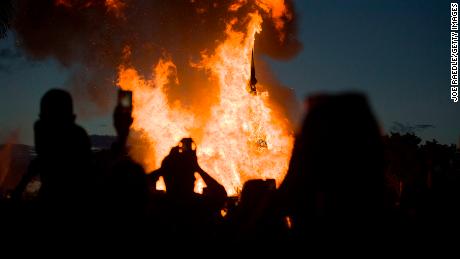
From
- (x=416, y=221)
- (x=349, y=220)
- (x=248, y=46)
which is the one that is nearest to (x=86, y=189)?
(x=349, y=220)

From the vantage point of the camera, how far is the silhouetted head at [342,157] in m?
2.95

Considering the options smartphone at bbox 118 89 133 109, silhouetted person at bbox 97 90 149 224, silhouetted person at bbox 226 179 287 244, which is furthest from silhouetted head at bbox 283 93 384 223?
smartphone at bbox 118 89 133 109

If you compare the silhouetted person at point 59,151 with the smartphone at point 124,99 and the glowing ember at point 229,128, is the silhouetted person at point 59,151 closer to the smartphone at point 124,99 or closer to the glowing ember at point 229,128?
the smartphone at point 124,99

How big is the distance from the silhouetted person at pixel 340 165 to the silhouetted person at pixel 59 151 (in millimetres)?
1661

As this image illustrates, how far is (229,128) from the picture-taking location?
1522 cm

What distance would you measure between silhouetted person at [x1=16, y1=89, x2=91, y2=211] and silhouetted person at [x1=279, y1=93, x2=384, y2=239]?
166cm

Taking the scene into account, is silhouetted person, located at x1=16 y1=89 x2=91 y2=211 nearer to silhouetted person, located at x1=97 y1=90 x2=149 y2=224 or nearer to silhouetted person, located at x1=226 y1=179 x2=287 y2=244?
silhouetted person, located at x1=97 y1=90 x2=149 y2=224

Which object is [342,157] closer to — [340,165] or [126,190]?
[340,165]

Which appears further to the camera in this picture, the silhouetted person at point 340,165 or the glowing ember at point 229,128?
the glowing ember at point 229,128

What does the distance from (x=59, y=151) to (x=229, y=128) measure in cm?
1189

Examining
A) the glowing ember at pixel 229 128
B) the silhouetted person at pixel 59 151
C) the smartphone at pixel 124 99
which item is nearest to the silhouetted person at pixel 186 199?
the smartphone at pixel 124 99

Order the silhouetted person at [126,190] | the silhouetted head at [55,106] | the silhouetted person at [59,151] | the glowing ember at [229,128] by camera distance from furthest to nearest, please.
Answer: the glowing ember at [229,128]
the silhouetted head at [55,106]
the silhouetted person at [59,151]
the silhouetted person at [126,190]

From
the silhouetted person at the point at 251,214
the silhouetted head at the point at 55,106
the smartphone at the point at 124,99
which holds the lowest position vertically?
the silhouetted person at the point at 251,214

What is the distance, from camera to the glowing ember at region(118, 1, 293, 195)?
589 inches
